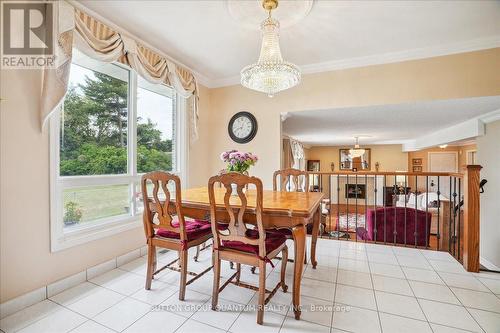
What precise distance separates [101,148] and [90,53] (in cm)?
91

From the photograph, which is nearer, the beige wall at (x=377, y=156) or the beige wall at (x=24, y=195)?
the beige wall at (x=24, y=195)

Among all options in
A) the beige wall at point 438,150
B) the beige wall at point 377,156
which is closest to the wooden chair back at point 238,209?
the beige wall at point 377,156

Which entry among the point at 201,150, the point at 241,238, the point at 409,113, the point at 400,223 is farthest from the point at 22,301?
the point at 409,113

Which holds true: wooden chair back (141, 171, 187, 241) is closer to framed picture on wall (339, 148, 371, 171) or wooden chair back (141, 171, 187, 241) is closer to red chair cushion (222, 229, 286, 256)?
red chair cushion (222, 229, 286, 256)

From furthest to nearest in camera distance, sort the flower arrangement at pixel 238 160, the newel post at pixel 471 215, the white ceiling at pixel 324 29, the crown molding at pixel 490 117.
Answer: the crown molding at pixel 490 117 → the newel post at pixel 471 215 → the flower arrangement at pixel 238 160 → the white ceiling at pixel 324 29

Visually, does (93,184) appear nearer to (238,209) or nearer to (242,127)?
(238,209)

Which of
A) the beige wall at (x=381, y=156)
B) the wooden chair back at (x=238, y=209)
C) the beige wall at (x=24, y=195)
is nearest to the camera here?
the wooden chair back at (x=238, y=209)

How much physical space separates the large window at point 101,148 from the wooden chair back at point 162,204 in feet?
2.04

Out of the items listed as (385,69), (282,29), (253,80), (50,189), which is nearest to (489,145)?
(385,69)

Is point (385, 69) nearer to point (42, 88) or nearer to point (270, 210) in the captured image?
point (270, 210)

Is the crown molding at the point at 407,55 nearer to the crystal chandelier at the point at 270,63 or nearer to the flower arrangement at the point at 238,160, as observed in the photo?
the crystal chandelier at the point at 270,63

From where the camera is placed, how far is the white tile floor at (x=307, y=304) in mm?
1565

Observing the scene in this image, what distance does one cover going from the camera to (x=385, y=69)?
3.01 metres

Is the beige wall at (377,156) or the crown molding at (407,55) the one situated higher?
the crown molding at (407,55)
